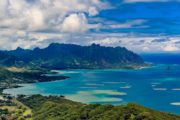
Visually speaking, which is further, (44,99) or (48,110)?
(44,99)

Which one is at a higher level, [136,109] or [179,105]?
[136,109]

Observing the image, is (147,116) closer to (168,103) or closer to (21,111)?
(21,111)

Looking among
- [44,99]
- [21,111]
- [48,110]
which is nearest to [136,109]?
[48,110]

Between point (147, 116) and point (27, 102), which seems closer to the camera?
point (147, 116)

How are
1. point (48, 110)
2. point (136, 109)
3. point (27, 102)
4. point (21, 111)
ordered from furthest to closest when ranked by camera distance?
point (27, 102)
point (21, 111)
point (48, 110)
point (136, 109)

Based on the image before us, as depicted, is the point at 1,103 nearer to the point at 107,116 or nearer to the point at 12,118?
the point at 12,118

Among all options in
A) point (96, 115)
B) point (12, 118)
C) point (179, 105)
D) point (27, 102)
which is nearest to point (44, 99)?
point (27, 102)

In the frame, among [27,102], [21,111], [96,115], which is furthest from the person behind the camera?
[27,102]

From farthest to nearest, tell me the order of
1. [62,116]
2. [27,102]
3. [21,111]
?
[27,102], [21,111], [62,116]

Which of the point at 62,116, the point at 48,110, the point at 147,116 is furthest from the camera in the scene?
the point at 48,110
